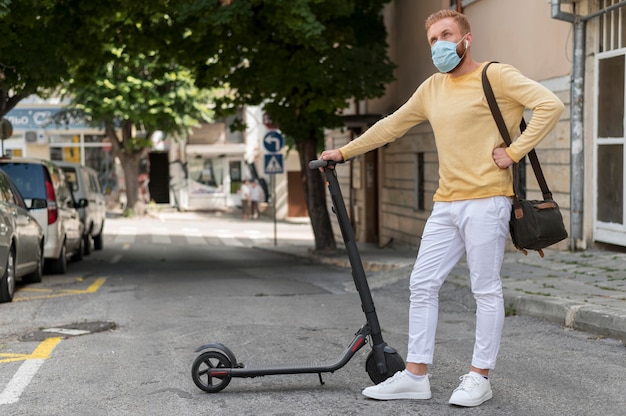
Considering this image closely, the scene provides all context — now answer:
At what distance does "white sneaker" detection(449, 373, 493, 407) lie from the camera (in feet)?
16.6

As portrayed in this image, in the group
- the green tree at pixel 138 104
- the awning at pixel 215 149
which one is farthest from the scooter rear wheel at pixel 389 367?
the awning at pixel 215 149

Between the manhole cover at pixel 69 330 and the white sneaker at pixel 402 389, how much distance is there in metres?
3.80

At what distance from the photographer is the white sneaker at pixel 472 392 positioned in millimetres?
5066

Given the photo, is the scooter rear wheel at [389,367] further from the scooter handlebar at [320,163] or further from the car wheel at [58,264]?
the car wheel at [58,264]

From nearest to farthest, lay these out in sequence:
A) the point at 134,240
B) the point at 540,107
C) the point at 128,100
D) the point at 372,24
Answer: the point at 540,107, the point at 372,24, the point at 134,240, the point at 128,100

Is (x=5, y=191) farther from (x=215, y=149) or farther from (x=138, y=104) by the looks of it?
(x=215, y=149)

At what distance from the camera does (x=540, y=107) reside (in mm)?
5047

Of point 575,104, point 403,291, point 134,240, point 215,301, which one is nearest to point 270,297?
point 215,301

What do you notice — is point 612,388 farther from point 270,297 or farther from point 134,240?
point 134,240

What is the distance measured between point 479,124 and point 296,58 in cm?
1355

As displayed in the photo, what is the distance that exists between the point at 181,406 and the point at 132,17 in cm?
1410

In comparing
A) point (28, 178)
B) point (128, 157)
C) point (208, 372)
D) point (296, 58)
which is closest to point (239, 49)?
point (296, 58)

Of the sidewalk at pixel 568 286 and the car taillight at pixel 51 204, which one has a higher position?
the car taillight at pixel 51 204

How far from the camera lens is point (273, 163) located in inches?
1054
